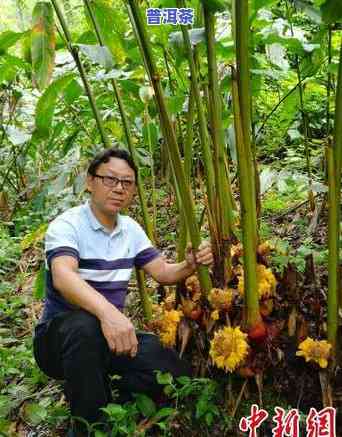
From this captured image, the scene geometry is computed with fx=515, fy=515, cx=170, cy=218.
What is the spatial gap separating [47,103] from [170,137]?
2.30 feet

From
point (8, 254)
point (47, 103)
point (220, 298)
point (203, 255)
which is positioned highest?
point (47, 103)

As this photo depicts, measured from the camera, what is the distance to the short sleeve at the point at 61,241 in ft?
5.11

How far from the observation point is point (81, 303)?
1461mm

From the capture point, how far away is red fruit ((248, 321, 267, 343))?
4.65 ft

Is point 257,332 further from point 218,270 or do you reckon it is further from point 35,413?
point 35,413

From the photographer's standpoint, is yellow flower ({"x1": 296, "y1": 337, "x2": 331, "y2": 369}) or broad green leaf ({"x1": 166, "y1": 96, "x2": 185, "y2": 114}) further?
broad green leaf ({"x1": 166, "y1": 96, "x2": 185, "y2": 114})

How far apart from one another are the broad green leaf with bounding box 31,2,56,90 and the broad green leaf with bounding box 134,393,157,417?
1.01 meters

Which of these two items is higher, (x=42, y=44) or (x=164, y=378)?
(x=42, y=44)

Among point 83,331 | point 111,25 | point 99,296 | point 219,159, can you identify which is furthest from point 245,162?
point 111,25

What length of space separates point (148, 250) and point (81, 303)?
0.43 meters

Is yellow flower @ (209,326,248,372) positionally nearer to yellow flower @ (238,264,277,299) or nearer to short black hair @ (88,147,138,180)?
yellow flower @ (238,264,277,299)

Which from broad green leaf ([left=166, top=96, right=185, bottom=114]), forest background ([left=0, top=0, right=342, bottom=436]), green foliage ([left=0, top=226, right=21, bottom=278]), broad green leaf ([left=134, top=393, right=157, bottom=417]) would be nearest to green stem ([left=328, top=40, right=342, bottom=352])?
forest background ([left=0, top=0, right=342, bottom=436])

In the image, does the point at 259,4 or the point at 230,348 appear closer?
the point at 230,348

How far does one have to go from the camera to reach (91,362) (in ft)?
4.84
